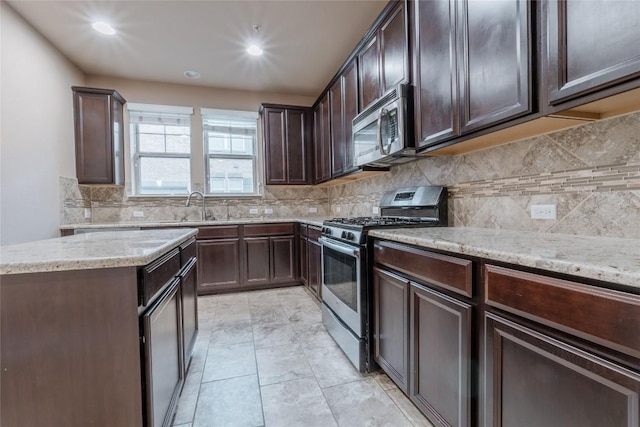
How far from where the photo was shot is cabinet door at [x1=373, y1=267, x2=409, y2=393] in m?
1.56

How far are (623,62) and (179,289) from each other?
2.13m

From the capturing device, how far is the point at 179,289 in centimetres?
166

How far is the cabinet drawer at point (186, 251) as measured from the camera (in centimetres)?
180

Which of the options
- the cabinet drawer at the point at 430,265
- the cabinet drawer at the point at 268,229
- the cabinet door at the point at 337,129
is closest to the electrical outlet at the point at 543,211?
the cabinet drawer at the point at 430,265

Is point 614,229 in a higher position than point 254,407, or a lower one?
higher

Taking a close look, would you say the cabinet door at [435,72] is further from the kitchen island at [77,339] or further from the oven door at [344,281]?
the kitchen island at [77,339]

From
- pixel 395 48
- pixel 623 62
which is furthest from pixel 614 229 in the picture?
pixel 395 48

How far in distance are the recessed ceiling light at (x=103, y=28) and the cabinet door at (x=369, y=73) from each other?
96.8 inches

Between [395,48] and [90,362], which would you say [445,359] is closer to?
[90,362]

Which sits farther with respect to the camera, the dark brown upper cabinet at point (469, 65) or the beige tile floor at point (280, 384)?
the beige tile floor at point (280, 384)

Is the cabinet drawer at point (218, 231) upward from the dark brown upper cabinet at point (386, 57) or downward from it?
downward

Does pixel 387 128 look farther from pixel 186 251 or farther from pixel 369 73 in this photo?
pixel 186 251

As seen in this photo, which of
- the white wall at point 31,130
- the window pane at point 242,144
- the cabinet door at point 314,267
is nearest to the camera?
the white wall at point 31,130

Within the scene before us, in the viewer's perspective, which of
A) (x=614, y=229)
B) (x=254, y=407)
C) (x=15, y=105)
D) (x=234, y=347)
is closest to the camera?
(x=614, y=229)
